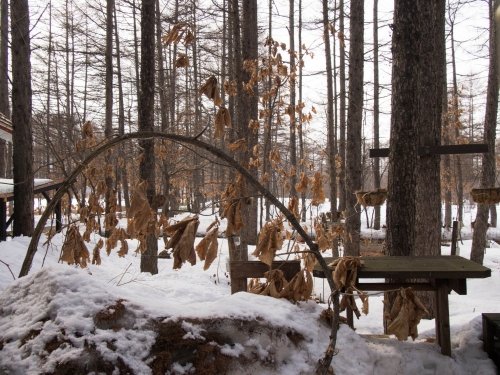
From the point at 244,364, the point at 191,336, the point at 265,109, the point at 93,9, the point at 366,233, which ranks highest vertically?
the point at 93,9

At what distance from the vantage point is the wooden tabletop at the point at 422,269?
3.20 meters

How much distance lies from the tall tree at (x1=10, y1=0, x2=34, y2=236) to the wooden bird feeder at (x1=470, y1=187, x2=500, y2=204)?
810cm

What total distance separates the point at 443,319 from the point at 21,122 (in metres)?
8.79

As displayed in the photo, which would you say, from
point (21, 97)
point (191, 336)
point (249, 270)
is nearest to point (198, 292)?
point (249, 270)

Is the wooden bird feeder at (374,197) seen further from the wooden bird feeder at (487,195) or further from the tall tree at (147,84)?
the tall tree at (147,84)

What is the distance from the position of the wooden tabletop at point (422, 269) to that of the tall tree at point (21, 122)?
7712mm

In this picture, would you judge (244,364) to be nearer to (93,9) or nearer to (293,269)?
(293,269)

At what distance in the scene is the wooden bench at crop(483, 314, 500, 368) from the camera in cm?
318

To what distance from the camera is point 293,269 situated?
3605 millimetres

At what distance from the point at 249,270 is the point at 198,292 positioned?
371cm

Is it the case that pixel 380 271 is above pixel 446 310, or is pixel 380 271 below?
above

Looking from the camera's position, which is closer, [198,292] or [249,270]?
[249,270]

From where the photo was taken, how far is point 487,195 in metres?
5.53

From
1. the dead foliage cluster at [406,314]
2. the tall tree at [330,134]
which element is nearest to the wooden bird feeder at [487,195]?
the dead foliage cluster at [406,314]
